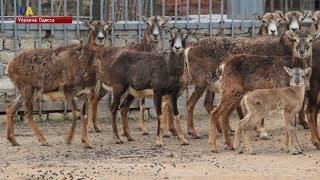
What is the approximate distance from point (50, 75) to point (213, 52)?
9.24 feet

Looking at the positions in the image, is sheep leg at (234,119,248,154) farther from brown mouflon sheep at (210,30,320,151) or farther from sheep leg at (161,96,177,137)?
sheep leg at (161,96,177,137)

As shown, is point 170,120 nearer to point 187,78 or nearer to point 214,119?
point 187,78

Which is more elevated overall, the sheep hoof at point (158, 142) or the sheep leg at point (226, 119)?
the sheep leg at point (226, 119)

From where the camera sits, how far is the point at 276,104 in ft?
42.1

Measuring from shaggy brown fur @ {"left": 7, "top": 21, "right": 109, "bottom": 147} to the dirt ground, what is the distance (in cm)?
51

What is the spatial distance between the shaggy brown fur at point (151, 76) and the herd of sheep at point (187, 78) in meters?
0.02

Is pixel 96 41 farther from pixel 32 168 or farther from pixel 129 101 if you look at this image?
pixel 32 168

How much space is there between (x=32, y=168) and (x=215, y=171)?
7.92ft

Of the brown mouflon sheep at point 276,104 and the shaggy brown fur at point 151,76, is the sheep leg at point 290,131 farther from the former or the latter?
the shaggy brown fur at point 151,76

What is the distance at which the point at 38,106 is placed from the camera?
54.7 feet

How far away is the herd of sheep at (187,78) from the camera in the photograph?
13.0 meters

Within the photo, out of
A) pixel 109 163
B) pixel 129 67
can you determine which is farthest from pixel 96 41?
pixel 109 163

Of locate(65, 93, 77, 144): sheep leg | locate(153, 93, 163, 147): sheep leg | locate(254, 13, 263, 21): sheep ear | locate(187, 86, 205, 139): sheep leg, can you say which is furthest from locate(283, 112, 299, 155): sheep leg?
locate(254, 13, 263, 21): sheep ear

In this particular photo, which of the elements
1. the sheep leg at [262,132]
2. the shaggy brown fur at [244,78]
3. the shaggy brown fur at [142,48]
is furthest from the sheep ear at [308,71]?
the shaggy brown fur at [142,48]
